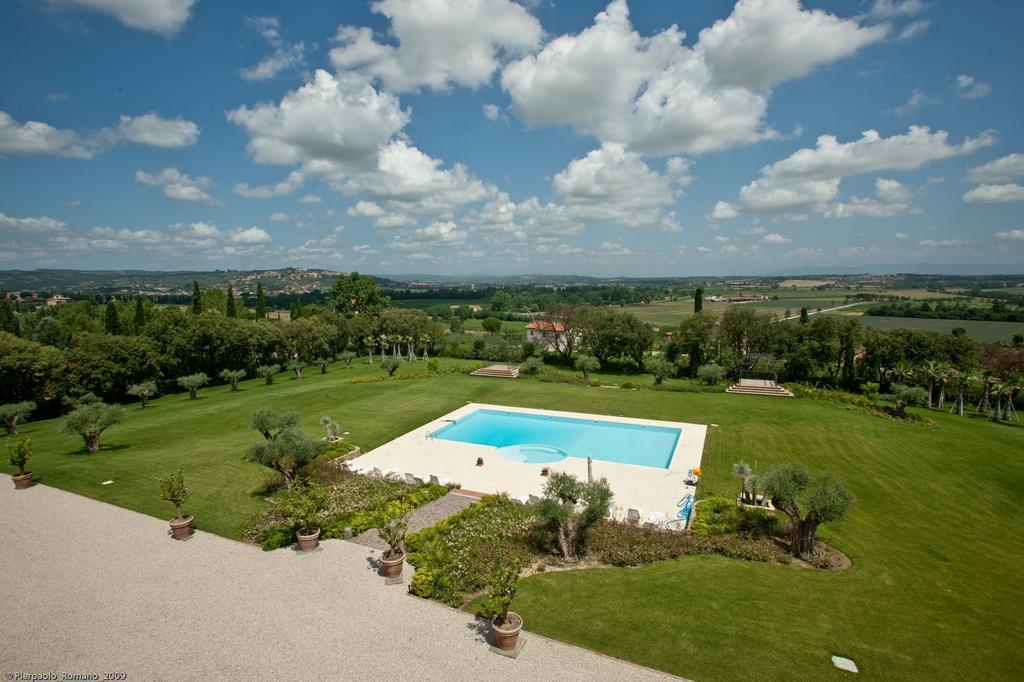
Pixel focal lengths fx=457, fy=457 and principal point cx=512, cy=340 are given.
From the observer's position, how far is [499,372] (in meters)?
38.4

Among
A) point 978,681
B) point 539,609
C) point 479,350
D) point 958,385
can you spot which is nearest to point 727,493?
point 978,681

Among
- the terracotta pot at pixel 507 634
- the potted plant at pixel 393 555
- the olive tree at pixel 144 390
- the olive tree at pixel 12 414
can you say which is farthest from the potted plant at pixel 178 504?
the olive tree at pixel 144 390

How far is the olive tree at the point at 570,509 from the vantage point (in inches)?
440

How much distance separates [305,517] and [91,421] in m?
13.8

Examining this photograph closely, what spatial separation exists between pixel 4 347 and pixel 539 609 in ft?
118

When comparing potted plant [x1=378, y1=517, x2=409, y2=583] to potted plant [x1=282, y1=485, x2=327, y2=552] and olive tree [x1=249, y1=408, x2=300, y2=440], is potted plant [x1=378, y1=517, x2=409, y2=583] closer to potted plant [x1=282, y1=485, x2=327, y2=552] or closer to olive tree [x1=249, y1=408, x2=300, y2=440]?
potted plant [x1=282, y1=485, x2=327, y2=552]

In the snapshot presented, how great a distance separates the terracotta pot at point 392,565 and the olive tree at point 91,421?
54.1 ft

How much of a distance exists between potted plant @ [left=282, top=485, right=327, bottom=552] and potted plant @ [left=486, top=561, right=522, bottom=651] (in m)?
5.76

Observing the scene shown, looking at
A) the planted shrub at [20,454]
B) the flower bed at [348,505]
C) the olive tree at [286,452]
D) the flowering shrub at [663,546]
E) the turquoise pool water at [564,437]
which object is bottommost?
the turquoise pool water at [564,437]

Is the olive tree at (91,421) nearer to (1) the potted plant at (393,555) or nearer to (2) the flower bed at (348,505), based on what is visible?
(2) the flower bed at (348,505)

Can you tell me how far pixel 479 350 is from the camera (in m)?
45.3

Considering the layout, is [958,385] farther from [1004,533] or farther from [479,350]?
[479,350]

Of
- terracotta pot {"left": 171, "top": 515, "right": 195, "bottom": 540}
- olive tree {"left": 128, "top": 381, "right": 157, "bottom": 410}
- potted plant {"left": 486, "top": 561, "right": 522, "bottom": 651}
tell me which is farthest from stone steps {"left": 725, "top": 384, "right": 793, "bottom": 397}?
olive tree {"left": 128, "top": 381, "right": 157, "bottom": 410}

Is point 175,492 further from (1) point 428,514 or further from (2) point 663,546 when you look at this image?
(2) point 663,546
